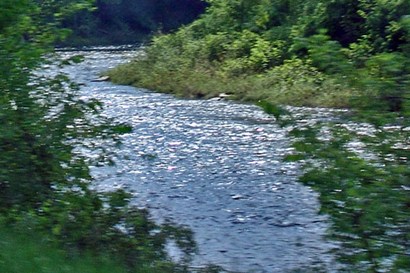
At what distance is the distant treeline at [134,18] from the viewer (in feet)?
204

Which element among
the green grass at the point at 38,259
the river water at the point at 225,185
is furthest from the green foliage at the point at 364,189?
the green grass at the point at 38,259

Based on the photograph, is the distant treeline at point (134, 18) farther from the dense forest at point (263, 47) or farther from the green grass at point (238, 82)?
the green grass at point (238, 82)

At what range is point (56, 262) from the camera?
7.70 metres

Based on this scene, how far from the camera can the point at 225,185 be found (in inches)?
649

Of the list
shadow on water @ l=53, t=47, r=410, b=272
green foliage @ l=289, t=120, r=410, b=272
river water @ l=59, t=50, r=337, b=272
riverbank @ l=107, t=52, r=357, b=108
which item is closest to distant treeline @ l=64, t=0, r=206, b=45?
riverbank @ l=107, t=52, r=357, b=108

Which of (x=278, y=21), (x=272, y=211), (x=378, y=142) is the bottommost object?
(x=278, y=21)

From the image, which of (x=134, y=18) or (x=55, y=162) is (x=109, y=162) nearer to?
(x=55, y=162)

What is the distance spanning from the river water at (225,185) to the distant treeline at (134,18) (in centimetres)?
3615

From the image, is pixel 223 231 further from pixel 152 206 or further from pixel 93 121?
pixel 93 121

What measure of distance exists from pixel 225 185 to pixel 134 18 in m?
54.2

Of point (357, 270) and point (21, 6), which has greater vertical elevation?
point (21, 6)

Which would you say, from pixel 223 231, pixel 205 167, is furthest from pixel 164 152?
pixel 223 231

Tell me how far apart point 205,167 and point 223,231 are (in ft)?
16.2

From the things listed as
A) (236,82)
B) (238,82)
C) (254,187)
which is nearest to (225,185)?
(254,187)
